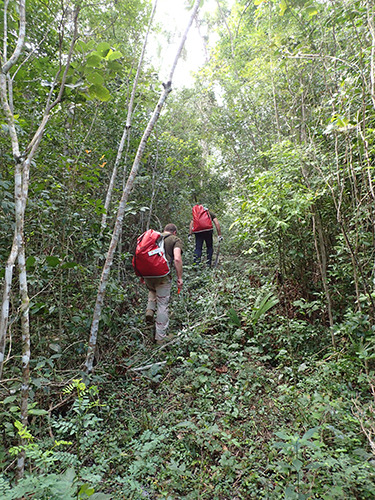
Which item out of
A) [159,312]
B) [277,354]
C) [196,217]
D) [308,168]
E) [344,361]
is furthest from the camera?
[196,217]

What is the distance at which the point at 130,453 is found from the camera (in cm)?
248

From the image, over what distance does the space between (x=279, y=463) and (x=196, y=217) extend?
553 cm

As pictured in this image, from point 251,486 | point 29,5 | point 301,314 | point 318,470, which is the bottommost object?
point 251,486

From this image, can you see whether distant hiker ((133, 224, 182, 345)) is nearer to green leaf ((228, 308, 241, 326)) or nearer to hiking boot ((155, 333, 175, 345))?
hiking boot ((155, 333, 175, 345))

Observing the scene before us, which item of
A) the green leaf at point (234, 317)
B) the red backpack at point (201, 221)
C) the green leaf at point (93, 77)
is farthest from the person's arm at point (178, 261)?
the green leaf at point (93, 77)

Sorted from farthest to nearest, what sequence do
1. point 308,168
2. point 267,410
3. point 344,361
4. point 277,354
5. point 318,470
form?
point 308,168
point 277,354
point 344,361
point 267,410
point 318,470

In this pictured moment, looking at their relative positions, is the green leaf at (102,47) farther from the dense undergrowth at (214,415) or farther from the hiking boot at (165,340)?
the hiking boot at (165,340)

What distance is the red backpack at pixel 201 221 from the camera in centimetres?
689

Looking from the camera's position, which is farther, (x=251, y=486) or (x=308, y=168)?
(x=308, y=168)

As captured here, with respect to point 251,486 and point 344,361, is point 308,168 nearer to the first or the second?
point 344,361

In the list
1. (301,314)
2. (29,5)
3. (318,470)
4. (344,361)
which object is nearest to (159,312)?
(301,314)

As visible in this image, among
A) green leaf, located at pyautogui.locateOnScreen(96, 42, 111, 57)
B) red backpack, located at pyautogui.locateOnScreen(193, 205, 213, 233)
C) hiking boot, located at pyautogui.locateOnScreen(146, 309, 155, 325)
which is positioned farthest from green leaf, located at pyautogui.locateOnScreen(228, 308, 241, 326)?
green leaf, located at pyautogui.locateOnScreen(96, 42, 111, 57)

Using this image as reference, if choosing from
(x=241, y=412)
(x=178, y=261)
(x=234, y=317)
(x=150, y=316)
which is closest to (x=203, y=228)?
(x=178, y=261)

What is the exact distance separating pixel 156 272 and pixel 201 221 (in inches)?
118
